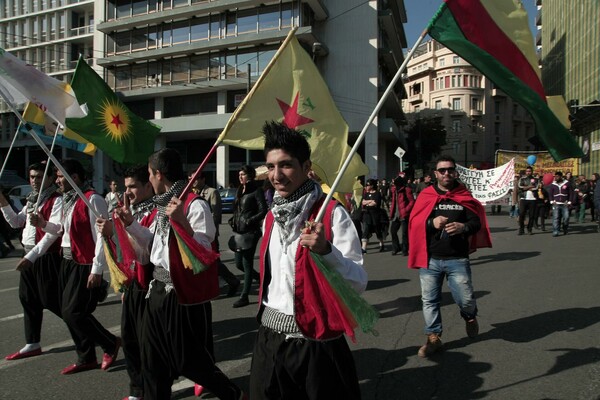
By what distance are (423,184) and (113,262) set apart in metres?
11.5

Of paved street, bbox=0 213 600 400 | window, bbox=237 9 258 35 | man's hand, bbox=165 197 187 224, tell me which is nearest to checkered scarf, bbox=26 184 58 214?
paved street, bbox=0 213 600 400

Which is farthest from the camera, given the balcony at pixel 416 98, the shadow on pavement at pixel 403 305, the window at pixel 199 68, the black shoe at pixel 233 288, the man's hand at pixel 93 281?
the balcony at pixel 416 98

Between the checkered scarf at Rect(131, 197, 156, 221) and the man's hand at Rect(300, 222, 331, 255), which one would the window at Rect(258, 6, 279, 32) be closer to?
the checkered scarf at Rect(131, 197, 156, 221)

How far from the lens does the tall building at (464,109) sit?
72.9 metres

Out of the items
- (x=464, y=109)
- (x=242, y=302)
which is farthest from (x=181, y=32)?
(x=464, y=109)

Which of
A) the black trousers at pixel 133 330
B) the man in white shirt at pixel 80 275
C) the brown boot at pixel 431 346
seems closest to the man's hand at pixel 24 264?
the man in white shirt at pixel 80 275

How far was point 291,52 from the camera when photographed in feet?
12.8

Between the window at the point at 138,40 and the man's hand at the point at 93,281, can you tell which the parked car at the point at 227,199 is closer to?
the window at the point at 138,40

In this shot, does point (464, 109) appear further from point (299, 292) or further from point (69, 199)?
point (299, 292)

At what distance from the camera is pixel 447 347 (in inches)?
191

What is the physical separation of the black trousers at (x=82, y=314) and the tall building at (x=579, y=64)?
23.2 meters

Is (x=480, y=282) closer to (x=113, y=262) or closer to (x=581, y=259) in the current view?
(x=581, y=259)

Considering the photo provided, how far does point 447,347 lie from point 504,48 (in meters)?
2.93

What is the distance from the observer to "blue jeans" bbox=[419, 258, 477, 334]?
4.78 meters
